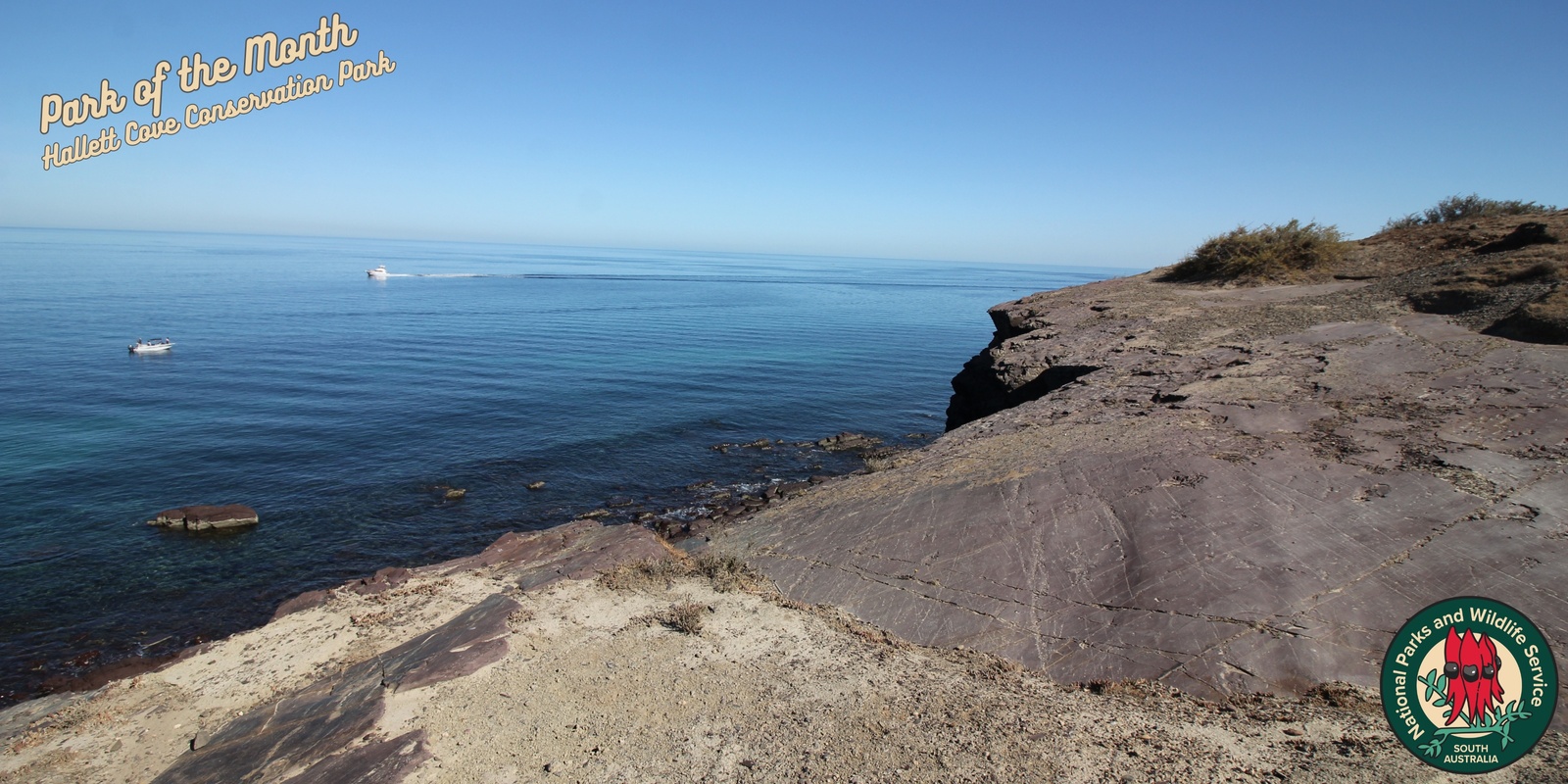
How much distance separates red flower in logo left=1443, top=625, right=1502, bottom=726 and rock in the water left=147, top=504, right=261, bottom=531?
80.9 ft

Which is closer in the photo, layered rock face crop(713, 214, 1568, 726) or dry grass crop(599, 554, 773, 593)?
layered rock face crop(713, 214, 1568, 726)

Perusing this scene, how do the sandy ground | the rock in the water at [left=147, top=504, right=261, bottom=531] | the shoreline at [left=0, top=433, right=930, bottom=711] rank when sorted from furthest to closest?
the rock in the water at [left=147, top=504, right=261, bottom=531] → the shoreline at [left=0, top=433, right=930, bottom=711] → the sandy ground

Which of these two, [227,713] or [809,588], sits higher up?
[809,588]

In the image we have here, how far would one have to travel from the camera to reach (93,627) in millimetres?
14641

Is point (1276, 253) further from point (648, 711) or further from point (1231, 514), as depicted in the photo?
point (648, 711)

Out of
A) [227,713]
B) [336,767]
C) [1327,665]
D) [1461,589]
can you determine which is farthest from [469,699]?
[1461,589]

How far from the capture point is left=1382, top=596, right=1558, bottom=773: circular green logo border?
5.71 m

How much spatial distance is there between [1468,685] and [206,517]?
2552 centimetres

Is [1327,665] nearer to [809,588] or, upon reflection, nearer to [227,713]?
[809,588]

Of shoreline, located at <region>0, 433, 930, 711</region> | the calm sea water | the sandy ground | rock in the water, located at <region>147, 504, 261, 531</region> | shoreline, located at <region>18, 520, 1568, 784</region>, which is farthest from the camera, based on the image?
rock in the water, located at <region>147, 504, 261, 531</region>

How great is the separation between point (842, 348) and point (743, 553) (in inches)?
1607

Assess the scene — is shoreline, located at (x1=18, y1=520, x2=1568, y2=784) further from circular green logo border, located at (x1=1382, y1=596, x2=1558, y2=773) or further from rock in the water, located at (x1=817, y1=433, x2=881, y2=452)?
rock in the water, located at (x1=817, y1=433, x2=881, y2=452)

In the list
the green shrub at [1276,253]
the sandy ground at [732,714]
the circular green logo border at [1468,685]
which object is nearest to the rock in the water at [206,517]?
the sandy ground at [732,714]

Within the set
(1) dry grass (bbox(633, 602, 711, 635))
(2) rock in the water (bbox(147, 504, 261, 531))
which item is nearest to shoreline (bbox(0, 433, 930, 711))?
(2) rock in the water (bbox(147, 504, 261, 531))
